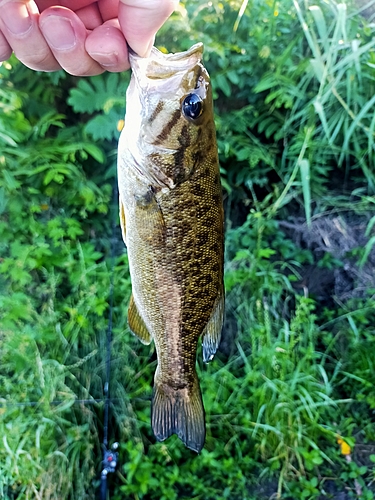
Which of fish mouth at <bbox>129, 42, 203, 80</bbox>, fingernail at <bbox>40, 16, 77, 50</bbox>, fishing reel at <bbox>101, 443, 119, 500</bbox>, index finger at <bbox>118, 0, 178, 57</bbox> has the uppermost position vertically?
fingernail at <bbox>40, 16, 77, 50</bbox>

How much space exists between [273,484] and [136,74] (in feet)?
6.45

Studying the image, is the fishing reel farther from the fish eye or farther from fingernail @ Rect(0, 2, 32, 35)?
fingernail @ Rect(0, 2, 32, 35)

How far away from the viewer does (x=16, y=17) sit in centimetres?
96

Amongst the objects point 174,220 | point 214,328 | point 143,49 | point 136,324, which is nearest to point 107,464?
point 136,324

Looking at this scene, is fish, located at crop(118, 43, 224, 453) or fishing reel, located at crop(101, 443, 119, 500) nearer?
fish, located at crop(118, 43, 224, 453)

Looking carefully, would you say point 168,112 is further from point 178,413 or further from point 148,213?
point 178,413

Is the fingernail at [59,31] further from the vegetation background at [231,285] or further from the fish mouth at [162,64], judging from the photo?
the vegetation background at [231,285]

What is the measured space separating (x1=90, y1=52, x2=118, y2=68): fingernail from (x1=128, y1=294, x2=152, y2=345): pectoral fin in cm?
58

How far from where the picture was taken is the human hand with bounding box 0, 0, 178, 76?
86 cm

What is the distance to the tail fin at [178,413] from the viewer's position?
1120mm

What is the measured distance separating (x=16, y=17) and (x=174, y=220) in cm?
59

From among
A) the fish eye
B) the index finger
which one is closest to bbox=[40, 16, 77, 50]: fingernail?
the index finger

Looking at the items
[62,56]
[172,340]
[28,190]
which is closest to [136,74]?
[62,56]

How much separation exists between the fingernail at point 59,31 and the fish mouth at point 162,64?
0.52 ft
